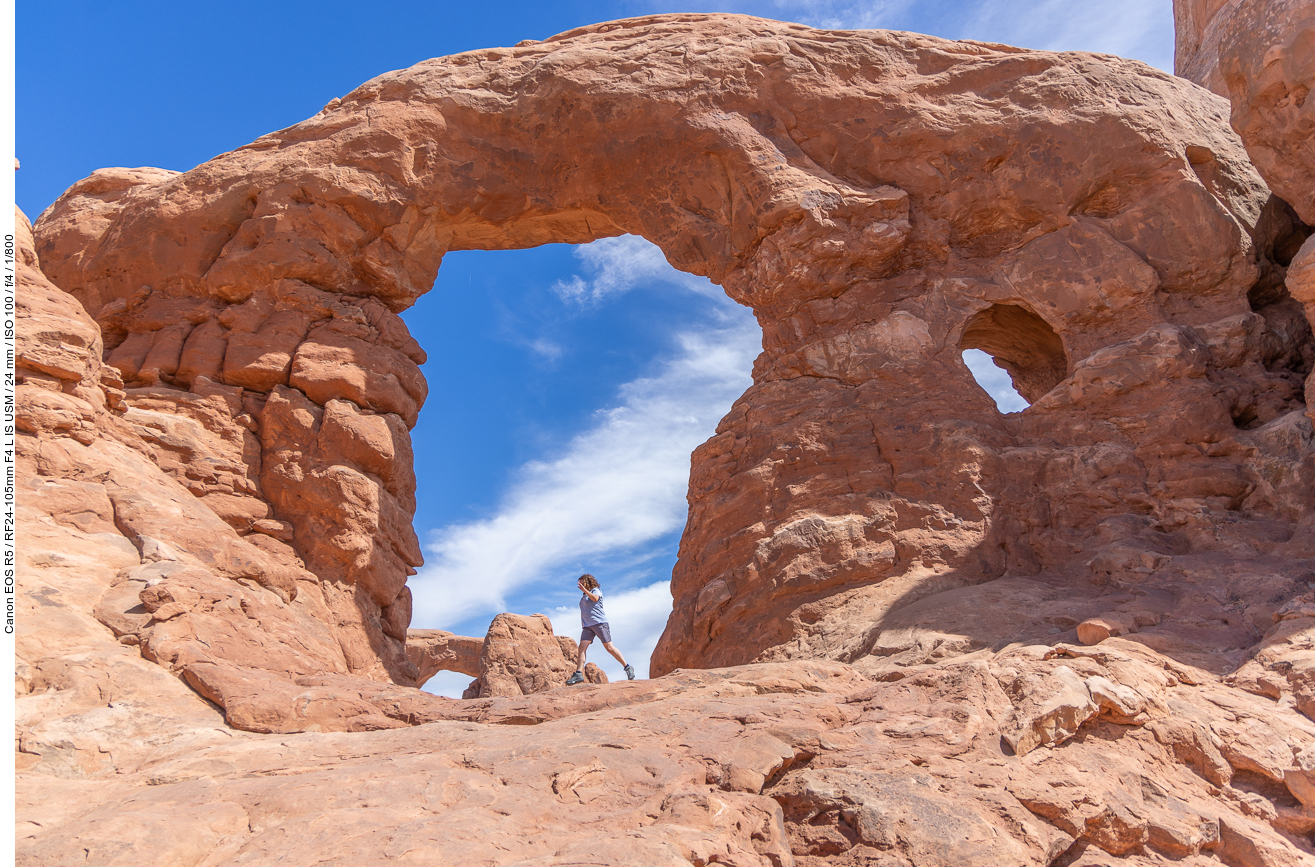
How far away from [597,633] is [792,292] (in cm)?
450

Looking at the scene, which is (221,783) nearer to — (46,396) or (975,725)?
(975,725)

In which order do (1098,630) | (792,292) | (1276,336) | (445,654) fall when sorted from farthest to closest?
1. (445,654)
2. (792,292)
3. (1276,336)
4. (1098,630)

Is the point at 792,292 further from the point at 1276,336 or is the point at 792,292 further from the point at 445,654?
the point at 445,654

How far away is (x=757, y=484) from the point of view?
8.41 metres

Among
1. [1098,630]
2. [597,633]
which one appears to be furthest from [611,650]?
[1098,630]

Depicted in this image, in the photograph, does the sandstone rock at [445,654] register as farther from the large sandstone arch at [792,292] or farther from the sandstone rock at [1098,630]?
the sandstone rock at [1098,630]

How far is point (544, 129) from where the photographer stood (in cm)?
1034

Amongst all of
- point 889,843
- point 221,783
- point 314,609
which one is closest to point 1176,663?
point 889,843

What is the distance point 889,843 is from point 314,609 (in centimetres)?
564

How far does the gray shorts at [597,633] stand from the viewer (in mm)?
10219

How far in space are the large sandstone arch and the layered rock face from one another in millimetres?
42

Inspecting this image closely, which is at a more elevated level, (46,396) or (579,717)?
(46,396)

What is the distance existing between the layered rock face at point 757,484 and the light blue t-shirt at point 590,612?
1.98 m

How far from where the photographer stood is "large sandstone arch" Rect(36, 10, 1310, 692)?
771 cm
